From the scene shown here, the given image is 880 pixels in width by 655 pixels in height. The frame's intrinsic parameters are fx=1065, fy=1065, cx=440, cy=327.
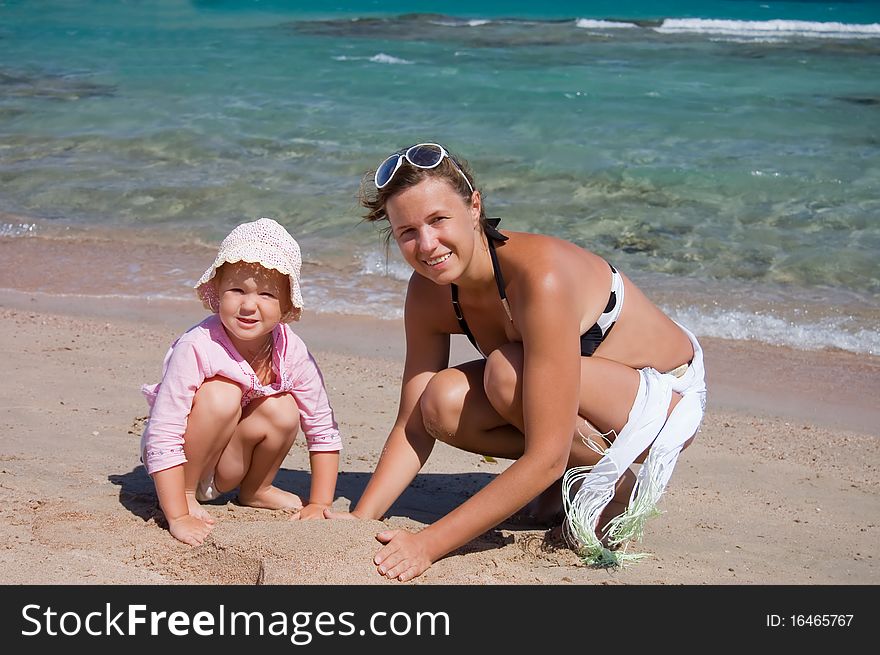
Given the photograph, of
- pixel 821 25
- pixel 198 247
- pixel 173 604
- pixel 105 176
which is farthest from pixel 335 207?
pixel 821 25

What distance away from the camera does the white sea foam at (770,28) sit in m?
19.5

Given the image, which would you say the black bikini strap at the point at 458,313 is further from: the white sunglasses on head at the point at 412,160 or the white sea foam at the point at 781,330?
the white sea foam at the point at 781,330

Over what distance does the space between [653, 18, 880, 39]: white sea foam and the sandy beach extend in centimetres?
1580

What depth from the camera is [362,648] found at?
241 centimetres

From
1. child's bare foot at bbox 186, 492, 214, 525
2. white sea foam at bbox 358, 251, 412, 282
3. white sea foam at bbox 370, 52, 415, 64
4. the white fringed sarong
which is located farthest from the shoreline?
white sea foam at bbox 370, 52, 415, 64

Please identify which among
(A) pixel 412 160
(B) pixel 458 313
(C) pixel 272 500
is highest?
(A) pixel 412 160

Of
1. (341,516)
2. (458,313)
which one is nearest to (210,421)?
(341,516)

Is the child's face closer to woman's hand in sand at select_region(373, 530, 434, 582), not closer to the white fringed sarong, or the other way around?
woman's hand in sand at select_region(373, 530, 434, 582)

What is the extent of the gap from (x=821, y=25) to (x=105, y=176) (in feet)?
56.2

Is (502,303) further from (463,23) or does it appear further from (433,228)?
(463,23)

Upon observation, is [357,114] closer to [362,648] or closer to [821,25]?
[362,648]

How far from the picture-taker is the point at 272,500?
3311 mm

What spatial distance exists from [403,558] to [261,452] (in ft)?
2.21

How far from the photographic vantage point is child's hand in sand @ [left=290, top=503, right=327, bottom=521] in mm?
3150
